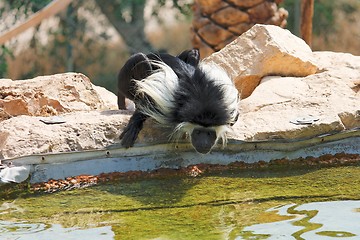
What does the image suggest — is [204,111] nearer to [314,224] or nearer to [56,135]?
[56,135]

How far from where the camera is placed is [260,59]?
5.11m

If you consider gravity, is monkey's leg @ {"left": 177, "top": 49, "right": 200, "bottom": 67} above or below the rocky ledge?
above

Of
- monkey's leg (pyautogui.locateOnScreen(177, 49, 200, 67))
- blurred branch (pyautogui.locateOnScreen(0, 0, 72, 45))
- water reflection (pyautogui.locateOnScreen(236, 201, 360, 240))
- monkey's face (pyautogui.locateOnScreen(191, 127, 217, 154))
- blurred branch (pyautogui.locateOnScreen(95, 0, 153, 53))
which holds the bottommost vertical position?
water reflection (pyautogui.locateOnScreen(236, 201, 360, 240))

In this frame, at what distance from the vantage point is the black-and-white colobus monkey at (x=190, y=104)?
3.93 m

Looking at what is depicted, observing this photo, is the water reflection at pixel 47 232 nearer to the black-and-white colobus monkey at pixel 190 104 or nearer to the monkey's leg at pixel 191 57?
the black-and-white colobus monkey at pixel 190 104

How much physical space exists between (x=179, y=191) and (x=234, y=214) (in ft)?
1.47

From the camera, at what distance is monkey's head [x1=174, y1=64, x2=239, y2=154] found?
3.92m

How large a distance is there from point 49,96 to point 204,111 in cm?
152

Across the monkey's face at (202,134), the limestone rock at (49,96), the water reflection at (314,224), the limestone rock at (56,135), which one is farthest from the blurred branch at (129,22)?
the water reflection at (314,224)

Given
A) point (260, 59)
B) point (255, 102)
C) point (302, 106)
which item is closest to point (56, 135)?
point (255, 102)

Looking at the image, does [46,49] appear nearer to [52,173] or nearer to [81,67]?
[81,67]

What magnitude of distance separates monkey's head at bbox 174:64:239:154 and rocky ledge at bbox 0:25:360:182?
6.0 inches

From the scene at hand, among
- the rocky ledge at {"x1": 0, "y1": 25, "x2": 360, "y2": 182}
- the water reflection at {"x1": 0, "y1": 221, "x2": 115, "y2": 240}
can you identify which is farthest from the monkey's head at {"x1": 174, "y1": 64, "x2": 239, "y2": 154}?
the water reflection at {"x1": 0, "y1": 221, "x2": 115, "y2": 240}

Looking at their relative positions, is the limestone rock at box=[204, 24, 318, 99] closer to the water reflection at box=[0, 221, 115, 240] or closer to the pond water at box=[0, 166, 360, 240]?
the pond water at box=[0, 166, 360, 240]
